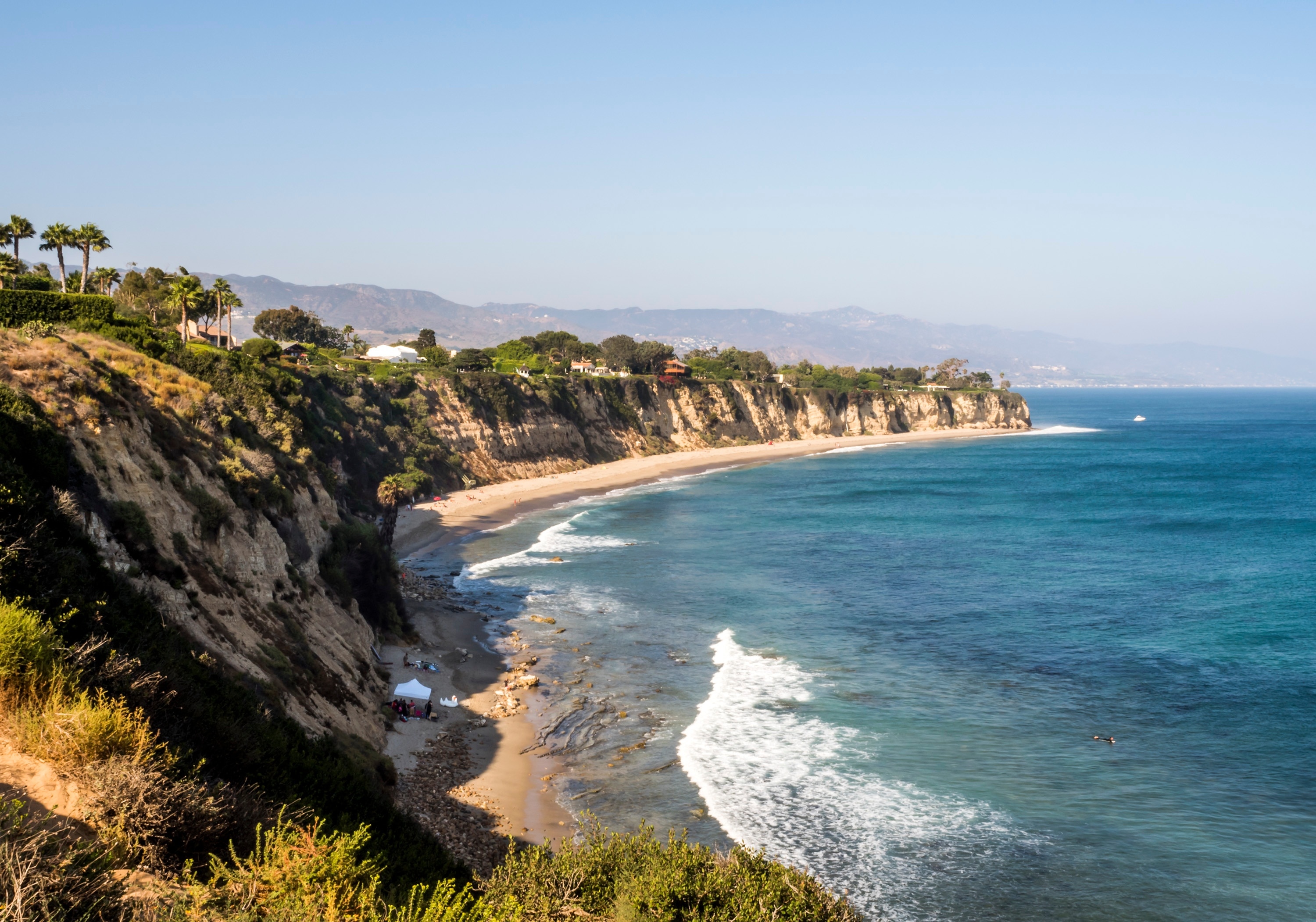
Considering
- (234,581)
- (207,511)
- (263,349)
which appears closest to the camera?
(234,581)

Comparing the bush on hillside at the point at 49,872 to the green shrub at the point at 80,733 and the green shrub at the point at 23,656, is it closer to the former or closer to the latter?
the green shrub at the point at 80,733

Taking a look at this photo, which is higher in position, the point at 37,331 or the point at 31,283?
the point at 31,283

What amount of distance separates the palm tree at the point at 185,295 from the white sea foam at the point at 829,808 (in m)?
44.5

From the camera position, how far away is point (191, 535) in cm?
2305

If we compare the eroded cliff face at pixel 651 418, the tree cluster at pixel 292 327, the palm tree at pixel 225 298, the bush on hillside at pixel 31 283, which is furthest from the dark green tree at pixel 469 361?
the bush on hillside at pixel 31 283

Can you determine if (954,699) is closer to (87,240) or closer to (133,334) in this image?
(133,334)

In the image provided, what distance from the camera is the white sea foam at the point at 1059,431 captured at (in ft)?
598

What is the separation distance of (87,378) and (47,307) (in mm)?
11758

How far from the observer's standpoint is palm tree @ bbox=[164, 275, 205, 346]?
54531 mm

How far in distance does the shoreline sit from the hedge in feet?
78.8

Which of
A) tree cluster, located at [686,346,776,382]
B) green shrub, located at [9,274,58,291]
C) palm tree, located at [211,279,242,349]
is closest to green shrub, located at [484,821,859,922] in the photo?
green shrub, located at [9,274,58,291]

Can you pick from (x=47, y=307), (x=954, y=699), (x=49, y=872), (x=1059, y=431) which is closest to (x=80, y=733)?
(x=49, y=872)

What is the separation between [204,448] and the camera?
27.6 m

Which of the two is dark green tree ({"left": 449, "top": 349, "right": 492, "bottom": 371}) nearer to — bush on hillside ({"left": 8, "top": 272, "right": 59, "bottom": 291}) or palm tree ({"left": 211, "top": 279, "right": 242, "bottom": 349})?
palm tree ({"left": 211, "top": 279, "right": 242, "bottom": 349})
